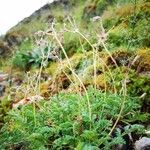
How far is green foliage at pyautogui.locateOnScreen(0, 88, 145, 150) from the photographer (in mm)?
4137

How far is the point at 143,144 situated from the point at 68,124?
67 cm

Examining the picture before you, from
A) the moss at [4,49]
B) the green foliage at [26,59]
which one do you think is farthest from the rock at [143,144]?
the moss at [4,49]

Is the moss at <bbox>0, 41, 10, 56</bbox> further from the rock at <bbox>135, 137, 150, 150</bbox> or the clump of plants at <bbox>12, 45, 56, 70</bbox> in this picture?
the rock at <bbox>135, 137, 150, 150</bbox>

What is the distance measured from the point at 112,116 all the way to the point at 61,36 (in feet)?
3.04

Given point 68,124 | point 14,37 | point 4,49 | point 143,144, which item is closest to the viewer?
point 143,144

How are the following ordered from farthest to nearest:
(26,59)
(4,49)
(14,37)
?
(14,37)
(4,49)
(26,59)

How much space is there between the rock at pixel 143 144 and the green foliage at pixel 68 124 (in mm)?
181

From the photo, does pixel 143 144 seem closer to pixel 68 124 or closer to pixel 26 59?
pixel 68 124

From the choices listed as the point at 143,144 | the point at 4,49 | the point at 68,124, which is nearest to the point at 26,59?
the point at 4,49

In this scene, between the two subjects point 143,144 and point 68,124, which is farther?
point 68,124

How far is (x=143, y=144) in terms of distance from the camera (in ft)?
13.5

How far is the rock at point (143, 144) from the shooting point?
13.5ft

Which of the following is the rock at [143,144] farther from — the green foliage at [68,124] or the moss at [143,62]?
the moss at [143,62]


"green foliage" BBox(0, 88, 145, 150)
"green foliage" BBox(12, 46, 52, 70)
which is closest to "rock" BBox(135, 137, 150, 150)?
"green foliage" BBox(0, 88, 145, 150)
